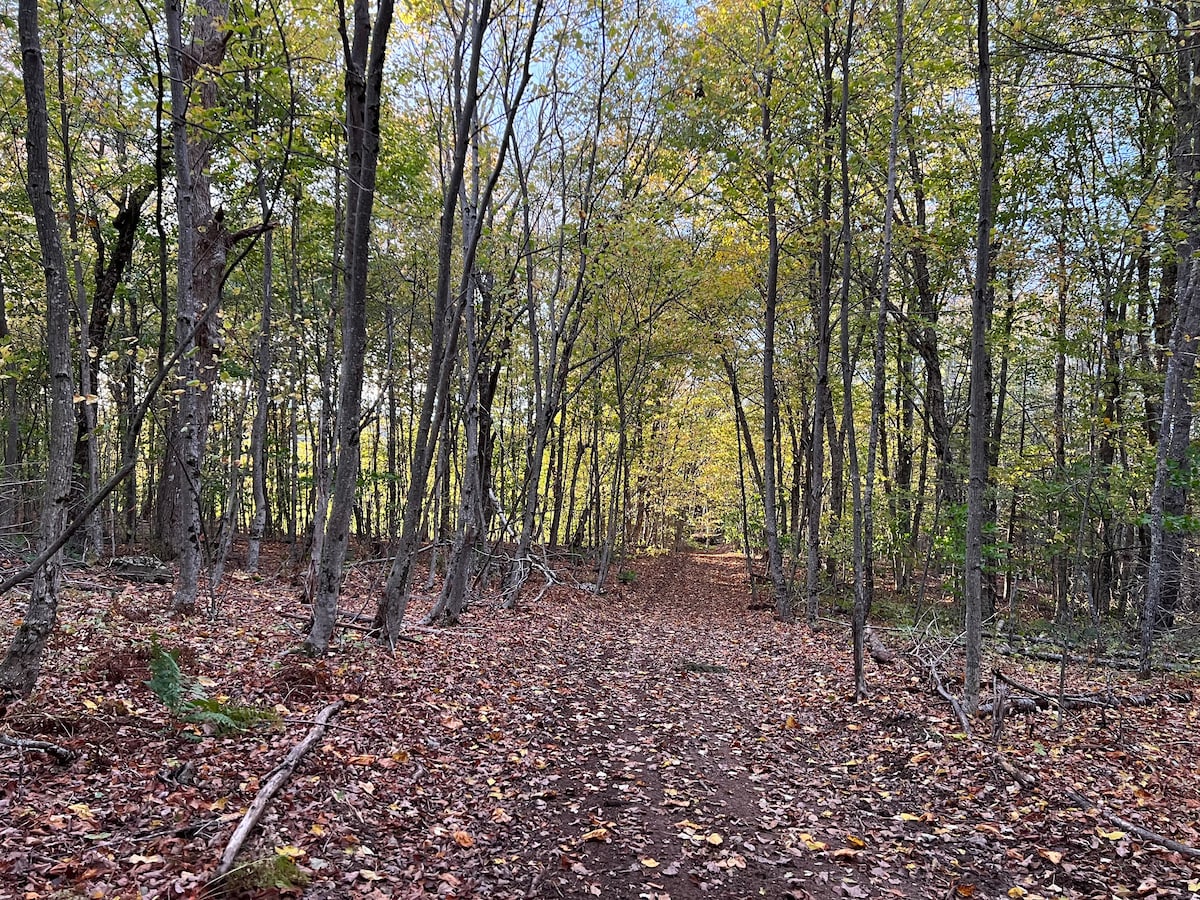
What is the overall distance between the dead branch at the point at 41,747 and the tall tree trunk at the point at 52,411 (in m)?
0.56

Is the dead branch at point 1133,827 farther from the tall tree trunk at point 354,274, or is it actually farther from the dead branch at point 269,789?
the tall tree trunk at point 354,274

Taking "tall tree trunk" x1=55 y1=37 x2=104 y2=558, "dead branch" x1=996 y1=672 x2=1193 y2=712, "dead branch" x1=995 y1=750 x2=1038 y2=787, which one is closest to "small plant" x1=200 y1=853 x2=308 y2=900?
"dead branch" x1=995 y1=750 x2=1038 y2=787

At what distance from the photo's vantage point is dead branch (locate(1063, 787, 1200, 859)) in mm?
4082

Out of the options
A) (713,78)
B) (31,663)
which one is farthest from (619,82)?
(31,663)

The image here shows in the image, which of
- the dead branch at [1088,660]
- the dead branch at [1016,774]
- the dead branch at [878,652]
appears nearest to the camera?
the dead branch at [1016,774]

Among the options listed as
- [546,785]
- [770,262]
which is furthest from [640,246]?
[546,785]

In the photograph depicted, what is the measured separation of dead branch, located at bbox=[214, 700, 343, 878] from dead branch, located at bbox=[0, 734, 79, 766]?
117cm

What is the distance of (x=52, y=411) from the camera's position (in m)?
4.04

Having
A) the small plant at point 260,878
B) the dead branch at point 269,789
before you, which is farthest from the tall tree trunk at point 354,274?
the small plant at point 260,878

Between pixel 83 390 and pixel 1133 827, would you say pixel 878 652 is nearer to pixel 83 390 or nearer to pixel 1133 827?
pixel 1133 827

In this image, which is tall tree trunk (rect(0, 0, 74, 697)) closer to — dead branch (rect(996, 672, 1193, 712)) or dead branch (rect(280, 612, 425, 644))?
dead branch (rect(280, 612, 425, 644))

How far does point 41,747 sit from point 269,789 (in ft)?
4.49

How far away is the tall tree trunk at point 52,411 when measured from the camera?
4.02 metres

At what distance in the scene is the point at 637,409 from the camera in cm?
2045
